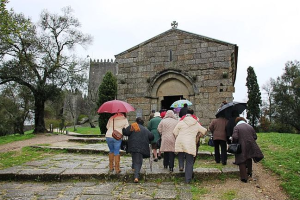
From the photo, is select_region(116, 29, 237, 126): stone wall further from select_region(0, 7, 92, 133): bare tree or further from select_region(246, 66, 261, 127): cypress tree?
select_region(246, 66, 261, 127): cypress tree

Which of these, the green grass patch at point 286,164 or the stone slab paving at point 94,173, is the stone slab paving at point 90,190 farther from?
the green grass patch at point 286,164

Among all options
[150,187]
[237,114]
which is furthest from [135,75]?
[150,187]

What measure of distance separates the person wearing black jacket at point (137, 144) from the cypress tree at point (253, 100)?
27.2m

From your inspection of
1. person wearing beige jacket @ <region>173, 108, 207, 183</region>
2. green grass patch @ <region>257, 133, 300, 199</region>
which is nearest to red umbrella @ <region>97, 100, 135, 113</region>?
person wearing beige jacket @ <region>173, 108, 207, 183</region>

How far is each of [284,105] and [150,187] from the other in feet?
95.8

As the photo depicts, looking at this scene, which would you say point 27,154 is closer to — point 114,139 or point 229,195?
point 114,139

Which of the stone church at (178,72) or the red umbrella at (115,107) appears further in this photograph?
the stone church at (178,72)

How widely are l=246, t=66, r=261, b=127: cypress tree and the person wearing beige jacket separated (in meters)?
26.8

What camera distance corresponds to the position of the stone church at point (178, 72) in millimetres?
10484

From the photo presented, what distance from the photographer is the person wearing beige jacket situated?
17.4 feet

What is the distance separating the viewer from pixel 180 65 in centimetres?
1118

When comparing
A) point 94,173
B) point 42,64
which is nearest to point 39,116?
point 42,64

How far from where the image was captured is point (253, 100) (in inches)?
1174

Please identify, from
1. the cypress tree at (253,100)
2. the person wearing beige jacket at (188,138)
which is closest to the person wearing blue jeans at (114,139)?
the person wearing beige jacket at (188,138)
